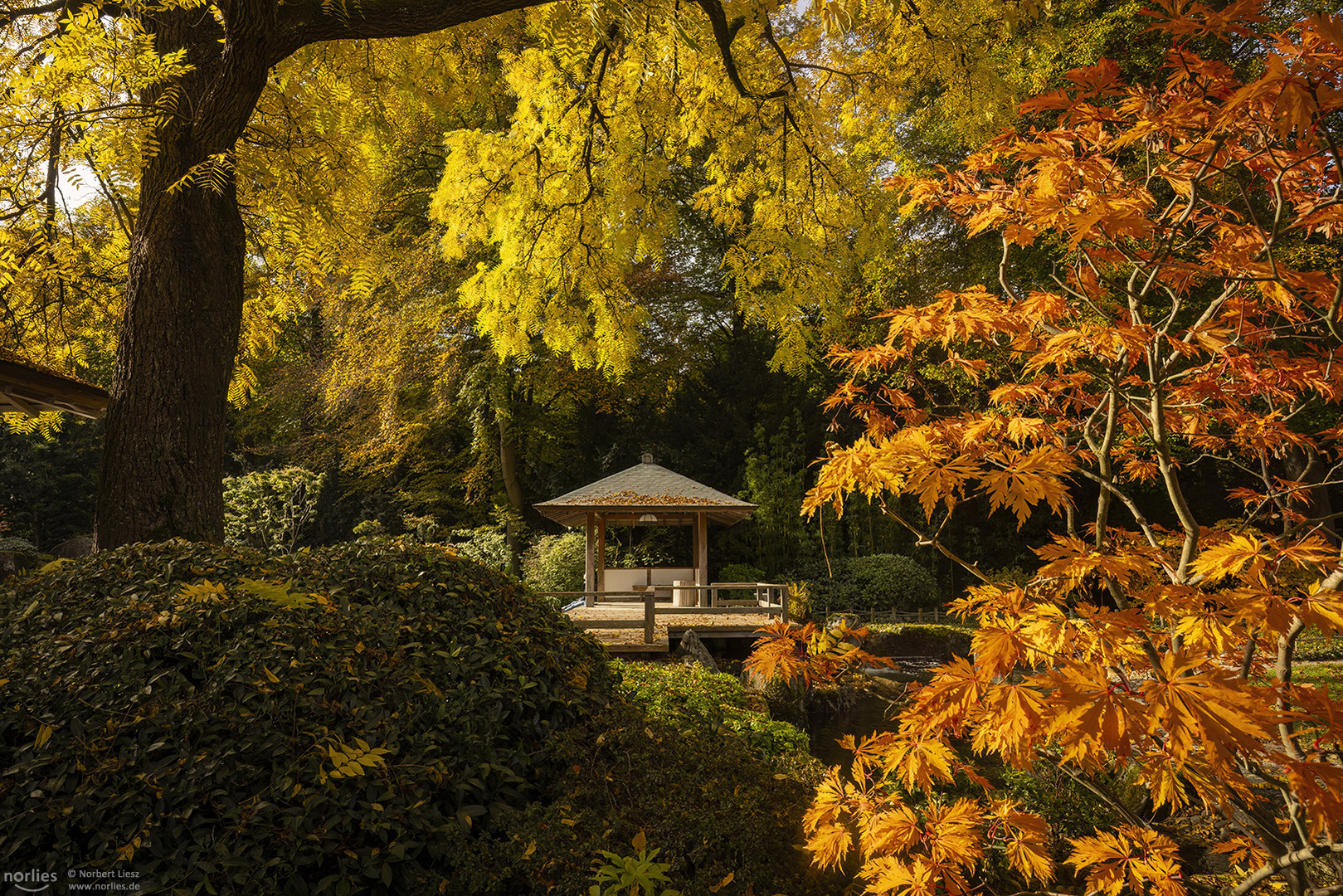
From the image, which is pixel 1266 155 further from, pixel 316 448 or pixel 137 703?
pixel 316 448

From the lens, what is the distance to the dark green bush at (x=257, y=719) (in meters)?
2.23

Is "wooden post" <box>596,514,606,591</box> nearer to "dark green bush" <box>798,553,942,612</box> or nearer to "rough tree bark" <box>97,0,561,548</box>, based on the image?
"dark green bush" <box>798,553,942,612</box>

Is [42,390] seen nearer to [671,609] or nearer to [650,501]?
[671,609]

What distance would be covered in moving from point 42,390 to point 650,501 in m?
7.71

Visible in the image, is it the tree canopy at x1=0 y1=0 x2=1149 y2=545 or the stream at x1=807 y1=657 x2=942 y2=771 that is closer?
the tree canopy at x1=0 y1=0 x2=1149 y2=545

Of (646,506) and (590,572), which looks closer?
(646,506)

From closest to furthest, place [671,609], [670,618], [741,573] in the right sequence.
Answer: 1. [671,609]
2. [670,618]
3. [741,573]

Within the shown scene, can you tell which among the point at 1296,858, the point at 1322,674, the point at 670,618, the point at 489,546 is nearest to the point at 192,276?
the point at 1296,858

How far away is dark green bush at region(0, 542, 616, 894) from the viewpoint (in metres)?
2.23

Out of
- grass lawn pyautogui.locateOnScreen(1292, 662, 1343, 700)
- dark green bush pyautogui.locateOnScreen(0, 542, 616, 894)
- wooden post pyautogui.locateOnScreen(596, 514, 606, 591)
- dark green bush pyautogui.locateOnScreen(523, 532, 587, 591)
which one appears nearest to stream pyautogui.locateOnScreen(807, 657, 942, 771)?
grass lawn pyautogui.locateOnScreen(1292, 662, 1343, 700)

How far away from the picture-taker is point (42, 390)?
4.32 meters

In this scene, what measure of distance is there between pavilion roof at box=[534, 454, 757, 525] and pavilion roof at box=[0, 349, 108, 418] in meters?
6.78

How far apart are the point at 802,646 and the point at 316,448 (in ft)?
60.0

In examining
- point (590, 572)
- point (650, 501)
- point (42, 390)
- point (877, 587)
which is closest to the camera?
point (42, 390)
